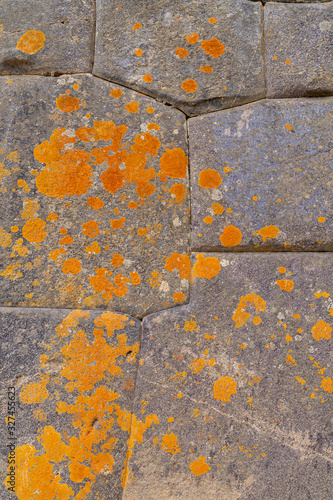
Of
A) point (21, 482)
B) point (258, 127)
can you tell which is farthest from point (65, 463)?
point (258, 127)

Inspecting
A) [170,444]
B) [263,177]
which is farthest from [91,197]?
[170,444]

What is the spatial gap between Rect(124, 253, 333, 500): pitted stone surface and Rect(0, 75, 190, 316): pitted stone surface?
0.13 meters

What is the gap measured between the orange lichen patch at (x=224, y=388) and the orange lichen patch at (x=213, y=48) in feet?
3.82

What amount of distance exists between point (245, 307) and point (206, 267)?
188mm

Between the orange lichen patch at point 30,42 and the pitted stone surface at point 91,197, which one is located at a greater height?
the orange lichen patch at point 30,42

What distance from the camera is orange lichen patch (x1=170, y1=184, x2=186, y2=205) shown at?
1.13 m

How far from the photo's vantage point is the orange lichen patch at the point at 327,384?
1.03 meters

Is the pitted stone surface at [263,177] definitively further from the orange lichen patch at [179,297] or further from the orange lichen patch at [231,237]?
the orange lichen patch at [179,297]

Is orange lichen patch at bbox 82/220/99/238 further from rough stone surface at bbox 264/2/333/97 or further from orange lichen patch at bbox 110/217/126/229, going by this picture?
rough stone surface at bbox 264/2/333/97

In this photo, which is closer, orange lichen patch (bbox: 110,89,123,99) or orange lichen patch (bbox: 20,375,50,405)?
orange lichen patch (bbox: 20,375,50,405)

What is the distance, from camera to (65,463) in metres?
0.98

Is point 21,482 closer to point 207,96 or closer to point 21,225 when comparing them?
point 21,225

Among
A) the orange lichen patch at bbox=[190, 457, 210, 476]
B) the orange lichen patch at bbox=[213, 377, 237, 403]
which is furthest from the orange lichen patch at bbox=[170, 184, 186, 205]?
the orange lichen patch at bbox=[190, 457, 210, 476]

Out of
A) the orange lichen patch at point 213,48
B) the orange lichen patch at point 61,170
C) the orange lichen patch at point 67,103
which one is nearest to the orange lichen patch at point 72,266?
the orange lichen patch at point 61,170
